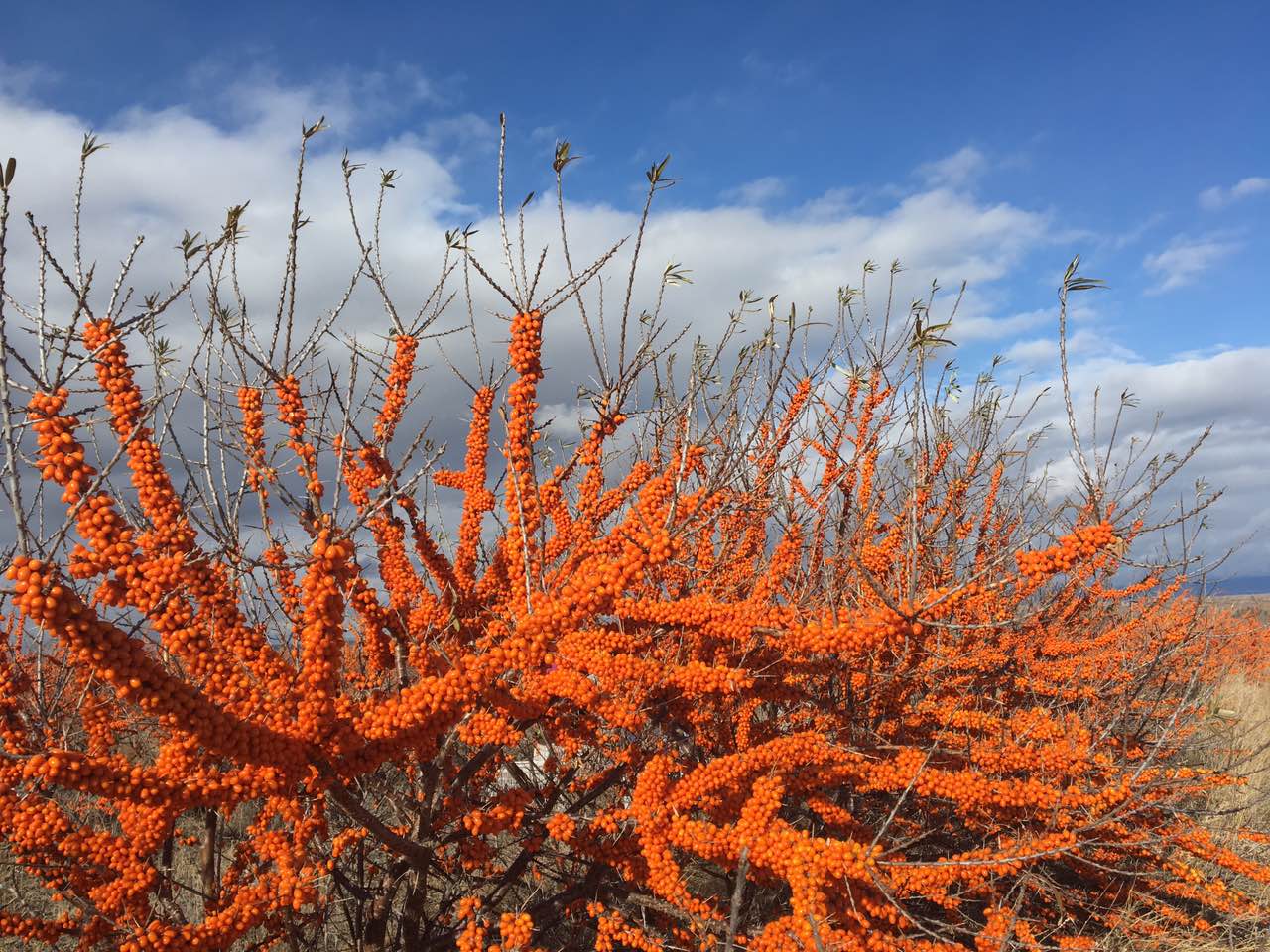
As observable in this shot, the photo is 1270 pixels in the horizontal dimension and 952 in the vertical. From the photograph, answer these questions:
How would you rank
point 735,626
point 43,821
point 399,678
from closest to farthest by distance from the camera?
point 43,821 < point 735,626 < point 399,678

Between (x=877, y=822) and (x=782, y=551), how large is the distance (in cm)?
297

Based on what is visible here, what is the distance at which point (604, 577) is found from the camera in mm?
3195

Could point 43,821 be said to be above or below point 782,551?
below

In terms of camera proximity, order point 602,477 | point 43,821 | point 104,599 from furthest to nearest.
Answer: point 602,477
point 43,821
point 104,599

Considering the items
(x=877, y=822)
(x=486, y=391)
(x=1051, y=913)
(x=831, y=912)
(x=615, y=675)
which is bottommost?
(x=1051, y=913)

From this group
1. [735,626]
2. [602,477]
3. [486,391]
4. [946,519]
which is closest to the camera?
[735,626]

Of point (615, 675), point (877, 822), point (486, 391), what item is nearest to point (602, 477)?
point (486, 391)

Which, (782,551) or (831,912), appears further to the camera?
(782,551)

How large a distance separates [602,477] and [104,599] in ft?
11.4

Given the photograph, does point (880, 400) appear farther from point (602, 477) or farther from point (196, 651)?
point (196, 651)

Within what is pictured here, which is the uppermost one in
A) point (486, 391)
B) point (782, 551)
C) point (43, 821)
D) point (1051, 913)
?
point (486, 391)

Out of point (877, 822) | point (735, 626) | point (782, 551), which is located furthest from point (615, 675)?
point (877, 822)

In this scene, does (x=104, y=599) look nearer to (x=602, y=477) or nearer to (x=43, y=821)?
(x=43, y=821)

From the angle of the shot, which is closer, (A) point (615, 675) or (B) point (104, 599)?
(B) point (104, 599)
